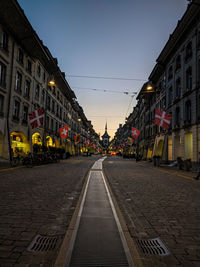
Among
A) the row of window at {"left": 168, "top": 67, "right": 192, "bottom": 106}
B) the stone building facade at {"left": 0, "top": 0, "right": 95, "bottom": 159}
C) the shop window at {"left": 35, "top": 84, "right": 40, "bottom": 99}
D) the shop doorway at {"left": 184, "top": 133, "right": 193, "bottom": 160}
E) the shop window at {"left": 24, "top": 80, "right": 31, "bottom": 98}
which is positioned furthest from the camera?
the shop window at {"left": 35, "top": 84, "right": 40, "bottom": 99}

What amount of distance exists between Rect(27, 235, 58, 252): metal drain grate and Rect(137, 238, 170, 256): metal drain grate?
1382 mm

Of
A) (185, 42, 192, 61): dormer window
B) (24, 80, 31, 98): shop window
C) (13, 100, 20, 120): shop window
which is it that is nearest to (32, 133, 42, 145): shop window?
(13, 100, 20, 120): shop window

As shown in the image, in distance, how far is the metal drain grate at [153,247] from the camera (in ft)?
9.20

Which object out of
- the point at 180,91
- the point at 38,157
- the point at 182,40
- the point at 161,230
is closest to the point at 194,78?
the point at 180,91

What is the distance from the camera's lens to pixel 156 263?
253cm

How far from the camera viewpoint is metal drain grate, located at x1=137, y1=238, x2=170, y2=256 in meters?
2.80

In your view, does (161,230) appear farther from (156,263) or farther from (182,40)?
(182,40)

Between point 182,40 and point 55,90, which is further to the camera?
point 55,90

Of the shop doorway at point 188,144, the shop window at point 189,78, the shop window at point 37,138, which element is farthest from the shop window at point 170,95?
the shop window at point 37,138

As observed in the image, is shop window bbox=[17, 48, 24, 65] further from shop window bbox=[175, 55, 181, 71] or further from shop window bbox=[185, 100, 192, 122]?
shop window bbox=[185, 100, 192, 122]

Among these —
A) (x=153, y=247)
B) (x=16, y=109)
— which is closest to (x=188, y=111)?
(x=16, y=109)

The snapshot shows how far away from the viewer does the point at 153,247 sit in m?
2.98

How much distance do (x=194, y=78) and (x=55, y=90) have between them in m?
24.5

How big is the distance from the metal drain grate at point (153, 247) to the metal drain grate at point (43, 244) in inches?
54.4
